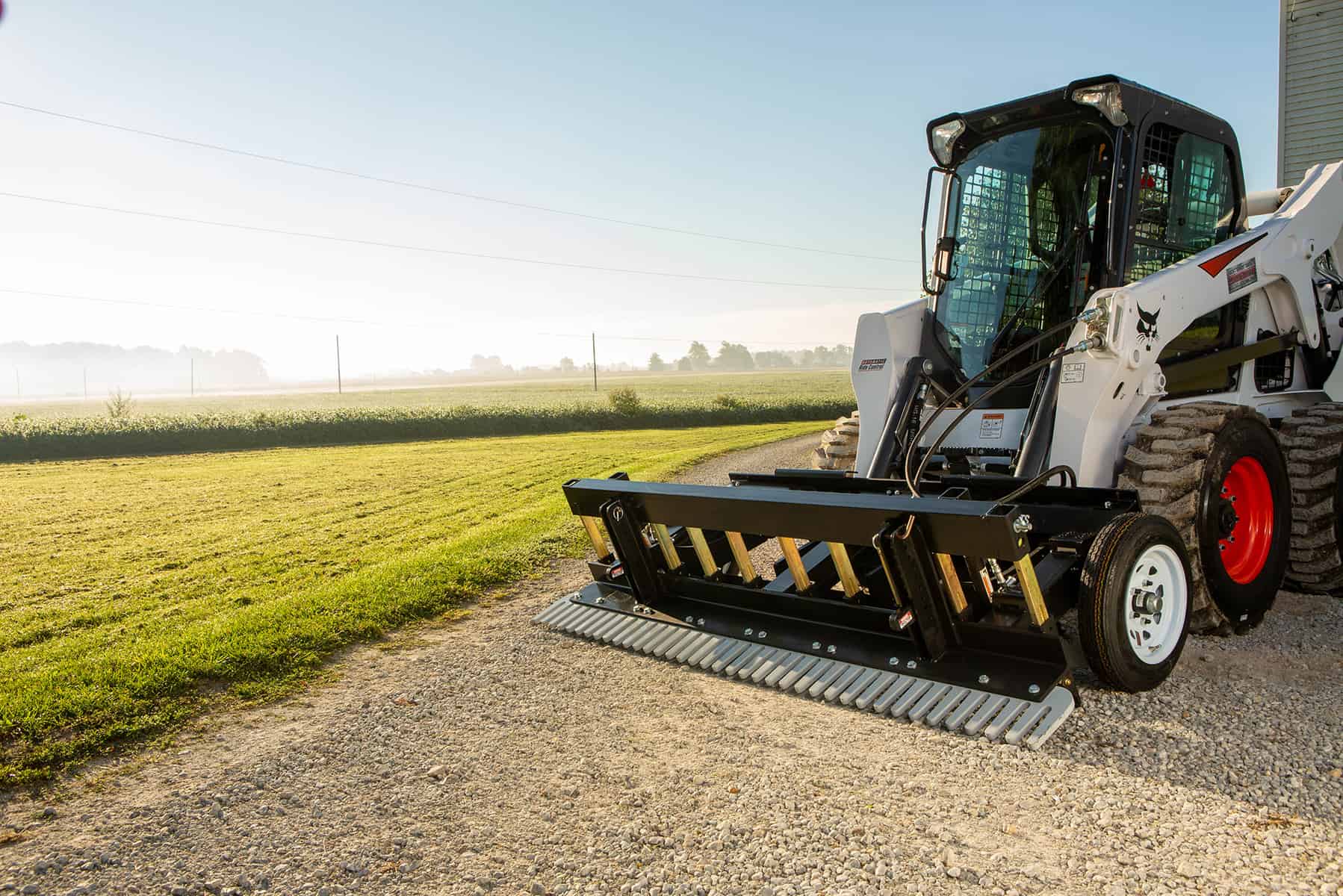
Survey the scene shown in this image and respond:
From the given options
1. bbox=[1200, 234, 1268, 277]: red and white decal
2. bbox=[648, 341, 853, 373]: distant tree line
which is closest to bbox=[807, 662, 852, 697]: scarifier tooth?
bbox=[1200, 234, 1268, 277]: red and white decal

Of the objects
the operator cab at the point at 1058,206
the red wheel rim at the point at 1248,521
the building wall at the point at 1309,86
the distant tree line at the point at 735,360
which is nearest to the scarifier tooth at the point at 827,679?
the operator cab at the point at 1058,206

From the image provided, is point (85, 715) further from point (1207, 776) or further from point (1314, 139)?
Result: point (1314, 139)

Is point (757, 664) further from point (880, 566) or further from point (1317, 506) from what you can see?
point (1317, 506)

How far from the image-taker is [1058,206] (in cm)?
550

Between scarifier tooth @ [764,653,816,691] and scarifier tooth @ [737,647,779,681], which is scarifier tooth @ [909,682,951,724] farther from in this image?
scarifier tooth @ [737,647,779,681]

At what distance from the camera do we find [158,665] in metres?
4.96

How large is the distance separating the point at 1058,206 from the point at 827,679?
3305mm

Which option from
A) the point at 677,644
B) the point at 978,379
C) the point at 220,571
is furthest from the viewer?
the point at 220,571

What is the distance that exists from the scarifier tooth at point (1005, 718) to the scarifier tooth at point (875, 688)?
1.44ft

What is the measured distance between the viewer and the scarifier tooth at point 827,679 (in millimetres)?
4020

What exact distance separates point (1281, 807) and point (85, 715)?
4.98 m

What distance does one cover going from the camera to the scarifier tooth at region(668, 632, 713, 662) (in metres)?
4.59

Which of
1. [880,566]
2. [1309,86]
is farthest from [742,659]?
[1309,86]

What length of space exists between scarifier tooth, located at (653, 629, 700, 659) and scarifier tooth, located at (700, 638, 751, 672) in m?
0.18
